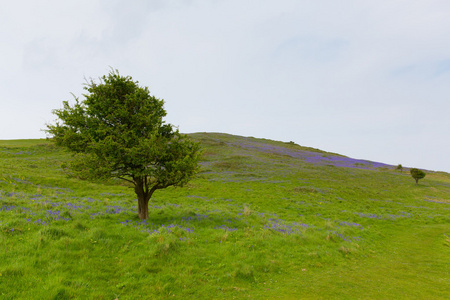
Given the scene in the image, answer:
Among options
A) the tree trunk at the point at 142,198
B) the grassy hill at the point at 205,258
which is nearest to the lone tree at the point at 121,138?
the tree trunk at the point at 142,198

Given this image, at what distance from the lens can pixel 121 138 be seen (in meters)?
14.6

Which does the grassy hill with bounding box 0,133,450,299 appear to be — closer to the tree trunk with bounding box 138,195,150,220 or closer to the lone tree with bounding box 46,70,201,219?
the tree trunk with bounding box 138,195,150,220

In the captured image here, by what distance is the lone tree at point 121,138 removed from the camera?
14.1 m

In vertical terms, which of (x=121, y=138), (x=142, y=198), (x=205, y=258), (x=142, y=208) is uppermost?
(x=121, y=138)

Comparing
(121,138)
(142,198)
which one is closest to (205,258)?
(142,198)

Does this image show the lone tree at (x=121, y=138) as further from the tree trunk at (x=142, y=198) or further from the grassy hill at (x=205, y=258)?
the grassy hill at (x=205, y=258)

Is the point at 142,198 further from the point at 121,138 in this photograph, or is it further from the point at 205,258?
the point at 205,258

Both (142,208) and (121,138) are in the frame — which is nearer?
(121,138)

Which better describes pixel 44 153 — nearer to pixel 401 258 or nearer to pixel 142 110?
pixel 142 110

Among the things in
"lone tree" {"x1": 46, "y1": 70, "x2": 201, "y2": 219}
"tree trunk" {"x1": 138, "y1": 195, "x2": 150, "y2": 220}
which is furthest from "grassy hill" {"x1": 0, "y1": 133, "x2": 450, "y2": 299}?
"lone tree" {"x1": 46, "y1": 70, "x2": 201, "y2": 219}

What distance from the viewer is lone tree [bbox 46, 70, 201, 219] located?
46.3 ft

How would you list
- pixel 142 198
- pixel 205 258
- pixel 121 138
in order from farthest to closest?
pixel 142 198
pixel 121 138
pixel 205 258

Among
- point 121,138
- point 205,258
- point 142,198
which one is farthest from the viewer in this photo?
point 142,198

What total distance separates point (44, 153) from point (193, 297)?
7013 centimetres
